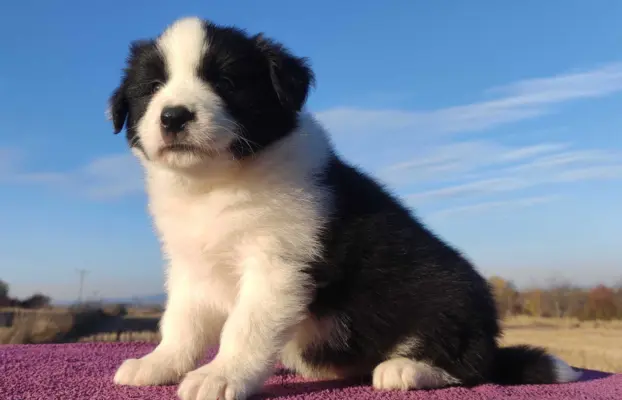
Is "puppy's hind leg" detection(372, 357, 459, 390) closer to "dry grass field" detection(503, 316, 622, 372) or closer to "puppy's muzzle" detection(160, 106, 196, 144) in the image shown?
"puppy's muzzle" detection(160, 106, 196, 144)

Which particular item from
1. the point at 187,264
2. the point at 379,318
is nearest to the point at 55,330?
the point at 187,264

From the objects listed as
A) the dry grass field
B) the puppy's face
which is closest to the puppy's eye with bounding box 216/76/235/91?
the puppy's face

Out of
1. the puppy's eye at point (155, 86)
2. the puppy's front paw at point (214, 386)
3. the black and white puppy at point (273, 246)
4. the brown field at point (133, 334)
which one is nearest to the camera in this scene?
the puppy's front paw at point (214, 386)

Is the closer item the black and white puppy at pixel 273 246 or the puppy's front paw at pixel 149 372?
the black and white puppy at pixel 273 246

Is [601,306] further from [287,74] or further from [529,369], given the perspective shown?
[287,74]

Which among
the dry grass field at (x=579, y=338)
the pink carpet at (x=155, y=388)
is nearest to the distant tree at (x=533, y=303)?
the dry grass field at (x=579, y=338)

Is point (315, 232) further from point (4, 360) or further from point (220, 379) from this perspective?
point (4, 360)

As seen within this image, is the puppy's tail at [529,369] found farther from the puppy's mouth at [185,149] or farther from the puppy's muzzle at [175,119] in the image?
the puppy's muzzle at [175,119]
